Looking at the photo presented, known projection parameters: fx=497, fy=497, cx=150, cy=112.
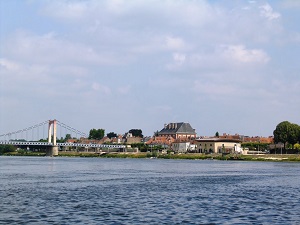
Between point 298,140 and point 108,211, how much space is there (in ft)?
451

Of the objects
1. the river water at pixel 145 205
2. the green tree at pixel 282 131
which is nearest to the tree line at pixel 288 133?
the green tree at pixel 282 131

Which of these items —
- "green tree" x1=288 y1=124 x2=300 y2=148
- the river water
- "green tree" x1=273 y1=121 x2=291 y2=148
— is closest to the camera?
the river water

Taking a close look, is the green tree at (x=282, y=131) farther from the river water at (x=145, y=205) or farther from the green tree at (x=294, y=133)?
the river water at (x=145, y=205)

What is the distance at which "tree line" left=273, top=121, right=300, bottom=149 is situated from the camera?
15838 cm

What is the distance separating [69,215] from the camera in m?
29.8

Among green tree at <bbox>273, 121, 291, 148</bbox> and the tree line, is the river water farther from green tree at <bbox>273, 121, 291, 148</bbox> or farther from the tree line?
green tree at <bbox>273, 121, 291, 148</bbox>

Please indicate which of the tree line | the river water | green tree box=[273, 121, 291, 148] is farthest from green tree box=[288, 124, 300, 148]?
the river water

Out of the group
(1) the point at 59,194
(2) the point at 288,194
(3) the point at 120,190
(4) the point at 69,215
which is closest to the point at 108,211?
(4) the point at 69,215

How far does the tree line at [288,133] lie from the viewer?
520 ft

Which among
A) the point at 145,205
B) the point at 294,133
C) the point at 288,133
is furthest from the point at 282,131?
the point at 145,205

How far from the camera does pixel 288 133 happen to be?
15900 centimetres

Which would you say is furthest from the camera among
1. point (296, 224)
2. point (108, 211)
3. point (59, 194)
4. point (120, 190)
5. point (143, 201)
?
point (120, 190)

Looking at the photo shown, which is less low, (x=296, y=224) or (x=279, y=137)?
(x=279, y=137)

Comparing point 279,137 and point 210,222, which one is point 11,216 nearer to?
point 210,222
